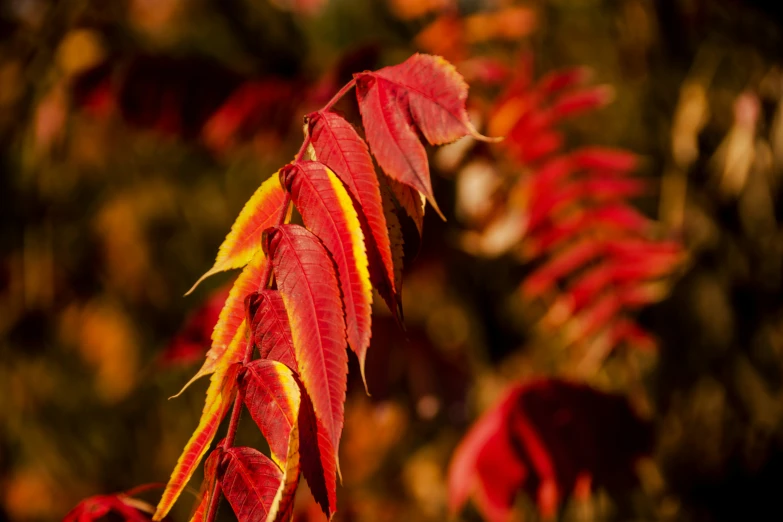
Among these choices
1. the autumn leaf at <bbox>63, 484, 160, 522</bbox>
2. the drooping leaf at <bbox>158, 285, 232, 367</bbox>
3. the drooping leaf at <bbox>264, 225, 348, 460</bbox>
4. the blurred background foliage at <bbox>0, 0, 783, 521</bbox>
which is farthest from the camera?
the blurred background foliage at <bbox>0, 0, 783, 521</bbox>

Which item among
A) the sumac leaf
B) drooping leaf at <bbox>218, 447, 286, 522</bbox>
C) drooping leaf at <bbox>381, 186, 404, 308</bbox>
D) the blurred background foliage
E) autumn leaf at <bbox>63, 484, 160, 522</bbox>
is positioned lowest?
the blurred background foliage

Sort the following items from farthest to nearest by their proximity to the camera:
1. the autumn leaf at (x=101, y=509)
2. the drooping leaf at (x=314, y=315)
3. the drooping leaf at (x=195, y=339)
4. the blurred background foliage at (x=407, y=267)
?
the blurred background foliage at (x=407, y=267) < the drooping leaf at (x=195, y=339) < the autumn leaf at (x=101, y=509) < the drooping leaf at (x=314, y=315)

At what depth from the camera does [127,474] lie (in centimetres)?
203

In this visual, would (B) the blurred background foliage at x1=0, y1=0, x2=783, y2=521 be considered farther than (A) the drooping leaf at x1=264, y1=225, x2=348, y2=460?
Yes

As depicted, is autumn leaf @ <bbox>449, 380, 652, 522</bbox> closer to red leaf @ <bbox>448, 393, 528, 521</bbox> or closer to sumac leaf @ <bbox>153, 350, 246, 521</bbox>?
red leaf @ <bbox>448, 393, 528, 521</bbox>

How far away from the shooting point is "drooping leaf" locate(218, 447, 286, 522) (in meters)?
0.32

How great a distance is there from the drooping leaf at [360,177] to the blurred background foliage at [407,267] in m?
0.45

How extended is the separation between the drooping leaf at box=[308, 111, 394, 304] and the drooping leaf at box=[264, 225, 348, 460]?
3 cm

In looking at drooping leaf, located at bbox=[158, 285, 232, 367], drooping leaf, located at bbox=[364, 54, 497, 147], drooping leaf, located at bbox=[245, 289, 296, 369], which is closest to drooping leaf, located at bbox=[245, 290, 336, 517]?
drooping leaf, located at bbox=[245, 289, 296, 369]

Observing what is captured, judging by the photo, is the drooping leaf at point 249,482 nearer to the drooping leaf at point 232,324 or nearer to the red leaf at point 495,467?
the drooping leaf at point 232,324

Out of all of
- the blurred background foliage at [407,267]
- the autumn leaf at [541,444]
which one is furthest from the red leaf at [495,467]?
the blurred background foliage at [407,267]

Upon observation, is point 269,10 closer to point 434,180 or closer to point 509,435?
point 434,180

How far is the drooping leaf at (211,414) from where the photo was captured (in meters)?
0.33

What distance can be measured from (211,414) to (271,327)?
0.05 meters
